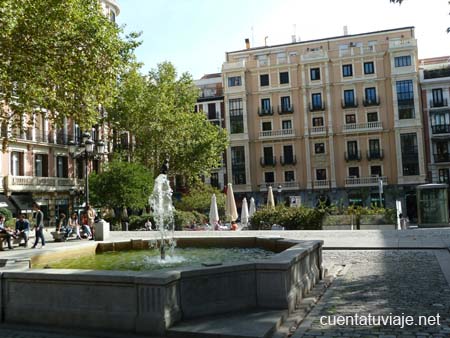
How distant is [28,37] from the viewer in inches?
559

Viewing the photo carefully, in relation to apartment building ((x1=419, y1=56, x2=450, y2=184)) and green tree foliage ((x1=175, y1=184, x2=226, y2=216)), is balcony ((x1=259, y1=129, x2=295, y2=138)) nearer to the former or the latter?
apartment building ((x1=419, y1=56, x2=450, y2=184))

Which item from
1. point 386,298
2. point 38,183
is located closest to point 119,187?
point 38,183

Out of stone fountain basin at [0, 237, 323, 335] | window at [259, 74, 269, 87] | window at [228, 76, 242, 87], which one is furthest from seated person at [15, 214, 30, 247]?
window at [259, 74, 269, 87]

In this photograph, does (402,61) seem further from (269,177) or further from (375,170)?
(269,177)

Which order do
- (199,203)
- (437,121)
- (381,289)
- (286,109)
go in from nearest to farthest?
(381,289) < (199,203) < (437,121) < (286,109)

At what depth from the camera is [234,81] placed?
5084 cm

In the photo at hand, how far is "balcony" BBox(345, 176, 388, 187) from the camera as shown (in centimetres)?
4603

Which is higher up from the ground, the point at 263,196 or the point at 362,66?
the point at 362,66

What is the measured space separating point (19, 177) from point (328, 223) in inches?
912

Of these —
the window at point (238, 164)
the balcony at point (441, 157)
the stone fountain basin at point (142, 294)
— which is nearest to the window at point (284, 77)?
the window at point (238, 164)

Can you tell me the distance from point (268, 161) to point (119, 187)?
24.8 m

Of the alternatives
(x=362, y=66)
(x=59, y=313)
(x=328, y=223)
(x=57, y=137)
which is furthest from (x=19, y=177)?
(x=362, y=66)

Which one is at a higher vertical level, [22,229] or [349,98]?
[349,98]

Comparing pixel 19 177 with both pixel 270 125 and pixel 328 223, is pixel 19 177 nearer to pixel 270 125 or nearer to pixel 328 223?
pixel 328 223
